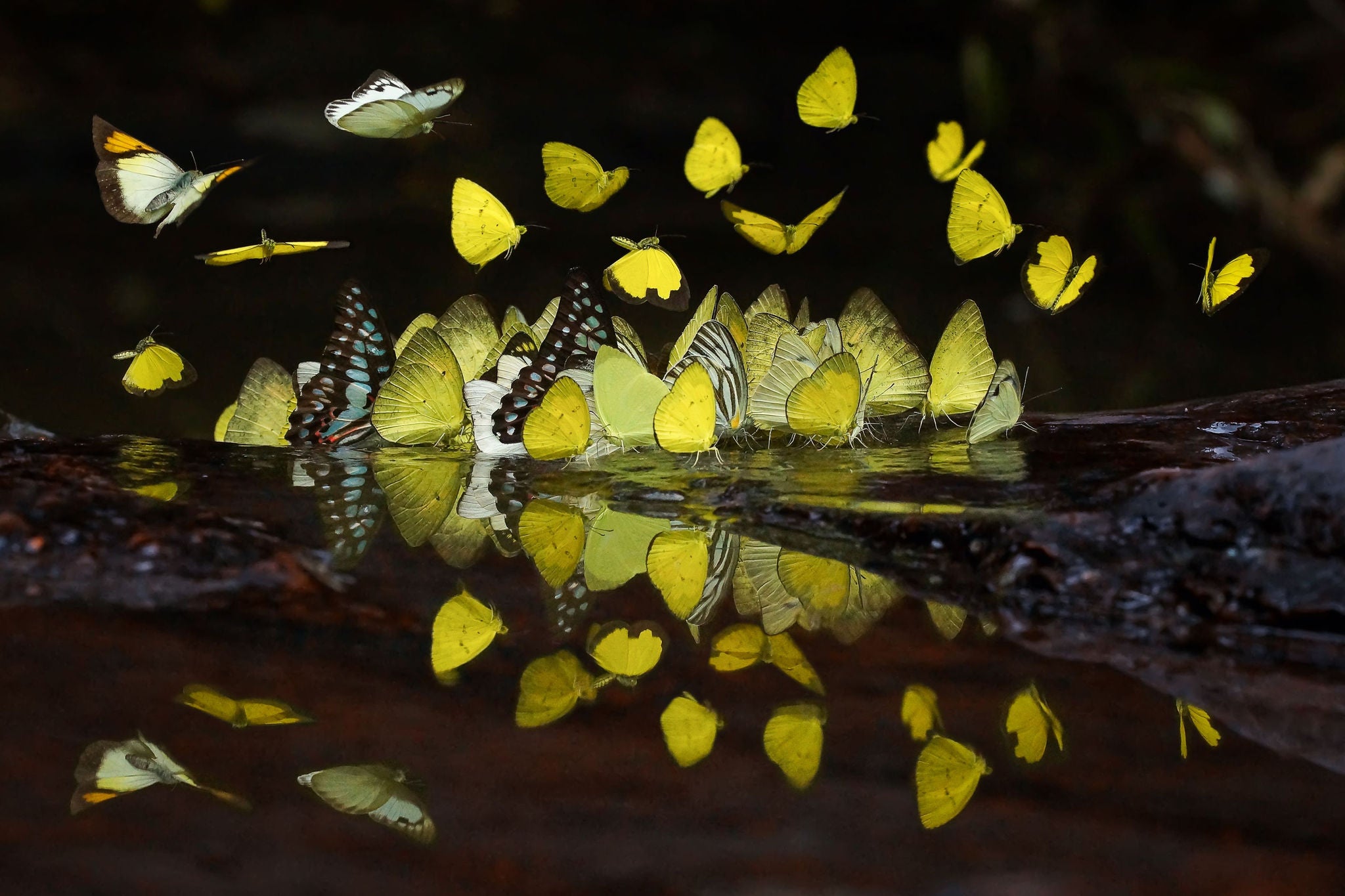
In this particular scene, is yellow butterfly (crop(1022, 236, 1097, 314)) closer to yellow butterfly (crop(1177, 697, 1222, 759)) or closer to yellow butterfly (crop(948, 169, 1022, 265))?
yellow butterfly (crop(948, 169, 1022, 265))

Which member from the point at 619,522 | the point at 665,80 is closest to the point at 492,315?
the point at 619,522

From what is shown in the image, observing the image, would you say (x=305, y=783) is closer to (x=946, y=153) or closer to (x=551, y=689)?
(x=551, y=689)

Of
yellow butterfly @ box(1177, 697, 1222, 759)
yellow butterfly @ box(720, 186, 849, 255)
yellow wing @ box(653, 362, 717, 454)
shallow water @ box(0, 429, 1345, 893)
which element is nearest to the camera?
shallow water @ box(0, 429, 1345, 893)

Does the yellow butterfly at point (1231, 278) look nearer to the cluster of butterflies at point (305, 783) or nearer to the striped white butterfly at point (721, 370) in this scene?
the striped white butterfly at point (721, 370)

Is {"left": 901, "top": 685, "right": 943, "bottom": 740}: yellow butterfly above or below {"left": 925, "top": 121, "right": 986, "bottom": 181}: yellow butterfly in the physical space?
below

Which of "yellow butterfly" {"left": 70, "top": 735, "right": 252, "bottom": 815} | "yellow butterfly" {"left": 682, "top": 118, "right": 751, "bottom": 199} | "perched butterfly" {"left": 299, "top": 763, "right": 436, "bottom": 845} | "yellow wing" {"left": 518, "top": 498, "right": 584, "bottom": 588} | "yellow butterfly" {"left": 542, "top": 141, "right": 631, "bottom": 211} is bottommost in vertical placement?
"perched butterfly" {"left": 299, "top": 763, "right": 436, "bottom": 845}

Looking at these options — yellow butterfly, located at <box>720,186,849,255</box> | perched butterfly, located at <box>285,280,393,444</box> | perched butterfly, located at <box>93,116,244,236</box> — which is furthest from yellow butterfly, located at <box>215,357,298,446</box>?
yellow butterfly, located at <box>720,186,849,255</box>
